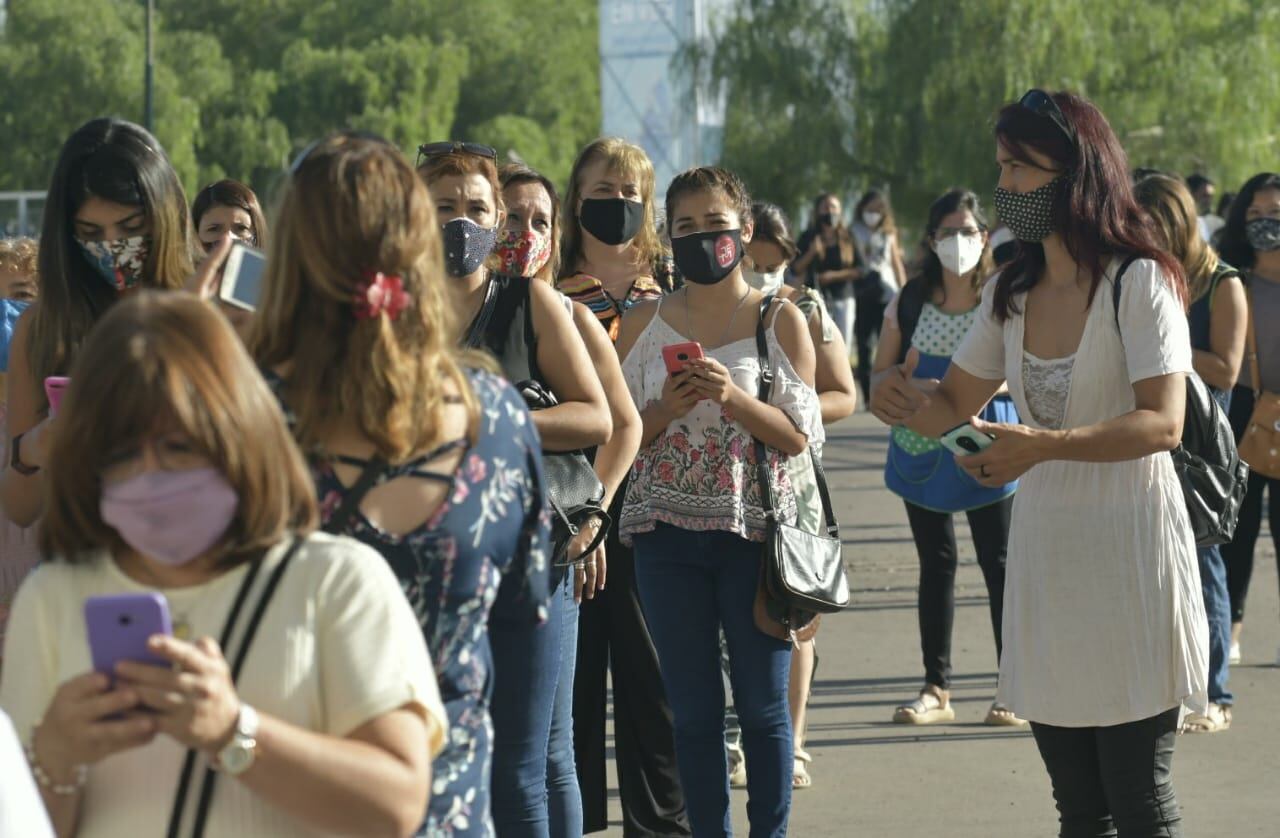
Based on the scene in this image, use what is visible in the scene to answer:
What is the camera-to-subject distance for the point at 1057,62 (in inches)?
1294

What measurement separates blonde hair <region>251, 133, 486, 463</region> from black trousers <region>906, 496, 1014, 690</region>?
490cm

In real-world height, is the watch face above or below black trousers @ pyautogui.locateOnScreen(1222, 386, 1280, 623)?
above

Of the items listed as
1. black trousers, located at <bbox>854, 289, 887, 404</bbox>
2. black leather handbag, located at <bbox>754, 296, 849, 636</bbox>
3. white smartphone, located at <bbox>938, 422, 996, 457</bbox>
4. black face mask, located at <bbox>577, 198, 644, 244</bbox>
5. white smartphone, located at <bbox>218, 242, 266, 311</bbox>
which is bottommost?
black trousers, located at <bbox>854, 289, 887, 404</bbox>

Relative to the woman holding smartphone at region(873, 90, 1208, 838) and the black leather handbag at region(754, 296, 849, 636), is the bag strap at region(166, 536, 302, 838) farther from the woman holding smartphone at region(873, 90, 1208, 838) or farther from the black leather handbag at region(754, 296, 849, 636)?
the black leather handbag at region(754, 296, 849, 636)

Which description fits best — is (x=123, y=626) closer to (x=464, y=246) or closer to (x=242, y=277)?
(x=242, y=277)

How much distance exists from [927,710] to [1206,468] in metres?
2.24

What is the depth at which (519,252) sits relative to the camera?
5.41 m

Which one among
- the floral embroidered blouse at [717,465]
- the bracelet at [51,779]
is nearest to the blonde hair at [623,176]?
the floral embroidered blouse at [717,465]

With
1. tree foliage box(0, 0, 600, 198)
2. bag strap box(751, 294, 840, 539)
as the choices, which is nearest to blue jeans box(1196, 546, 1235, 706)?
bag strap box(751, 294, 840, 539)

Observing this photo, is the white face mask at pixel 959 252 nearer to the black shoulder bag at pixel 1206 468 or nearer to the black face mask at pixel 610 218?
the black face mask at pixel 610 218

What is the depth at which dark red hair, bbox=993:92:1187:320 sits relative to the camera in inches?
168

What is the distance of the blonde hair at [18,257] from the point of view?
713 cm

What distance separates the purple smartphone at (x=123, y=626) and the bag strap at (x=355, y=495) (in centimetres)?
51

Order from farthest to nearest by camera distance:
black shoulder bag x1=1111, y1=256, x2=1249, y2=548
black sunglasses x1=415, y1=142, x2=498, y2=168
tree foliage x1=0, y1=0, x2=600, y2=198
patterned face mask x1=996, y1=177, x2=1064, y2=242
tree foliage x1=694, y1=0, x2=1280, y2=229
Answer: tree foliage x1=0, y1=0, x2=600, y2=198
tree foliage x1=694, y1=0, x2=1280, y2=229
black shoulder bag x1=1111, y1=256, x2=1249, y2=548
black sunglasses x1=415, y1=142, x2=498, y2=168
patterned face mask x1=996, y1=177, x2=1064, y2=242
